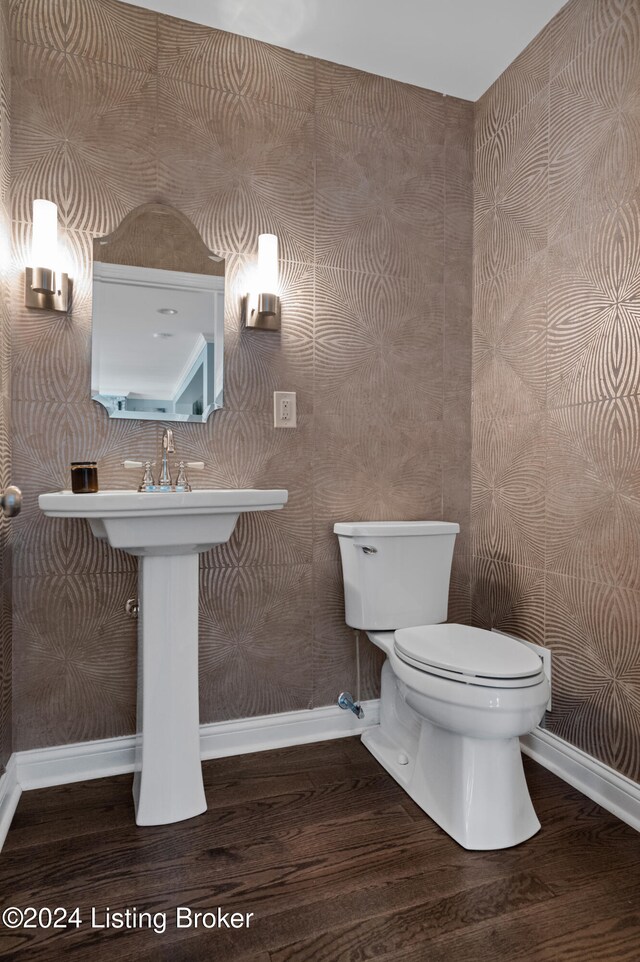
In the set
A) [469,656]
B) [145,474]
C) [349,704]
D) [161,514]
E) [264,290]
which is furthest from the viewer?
[349,704]

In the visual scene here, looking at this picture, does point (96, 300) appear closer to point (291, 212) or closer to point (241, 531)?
point (291, 212)

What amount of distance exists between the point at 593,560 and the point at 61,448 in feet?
5.20

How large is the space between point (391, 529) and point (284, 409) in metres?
0.53

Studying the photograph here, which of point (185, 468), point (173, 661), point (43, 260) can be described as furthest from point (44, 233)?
point (173, 661)

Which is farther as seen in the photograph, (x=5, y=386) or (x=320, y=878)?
(x=5, y=386)

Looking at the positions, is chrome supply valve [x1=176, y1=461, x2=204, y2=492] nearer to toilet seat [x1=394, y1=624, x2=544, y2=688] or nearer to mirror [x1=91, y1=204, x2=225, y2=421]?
mirror [x1=91, y1=204, x2=225, y2=421]

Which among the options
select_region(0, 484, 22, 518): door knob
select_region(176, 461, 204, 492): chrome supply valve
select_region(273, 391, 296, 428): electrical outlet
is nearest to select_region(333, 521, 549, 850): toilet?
select_region(273, 391, 296, 428): electrical outlet

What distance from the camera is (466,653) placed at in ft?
4.85

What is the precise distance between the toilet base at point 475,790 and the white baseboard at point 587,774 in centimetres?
25

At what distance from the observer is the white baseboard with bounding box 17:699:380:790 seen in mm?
1664

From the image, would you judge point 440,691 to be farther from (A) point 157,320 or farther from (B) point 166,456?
(A) point 157,320

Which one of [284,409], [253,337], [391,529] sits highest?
[253,337]

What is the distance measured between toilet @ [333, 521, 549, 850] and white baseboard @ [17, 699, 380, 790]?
0.12 m

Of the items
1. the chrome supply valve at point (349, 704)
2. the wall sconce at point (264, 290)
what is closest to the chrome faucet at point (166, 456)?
the wall sconce at point (264, 290)
